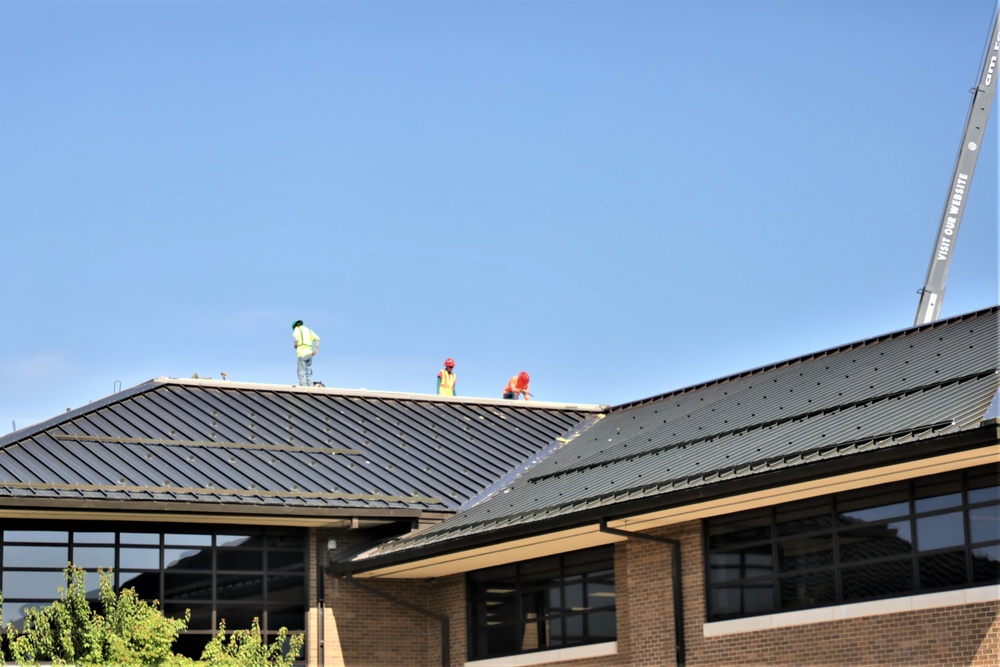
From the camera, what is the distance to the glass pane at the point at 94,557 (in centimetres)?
2436

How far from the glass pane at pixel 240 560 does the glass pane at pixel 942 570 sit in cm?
1141

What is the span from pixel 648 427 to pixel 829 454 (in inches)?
358

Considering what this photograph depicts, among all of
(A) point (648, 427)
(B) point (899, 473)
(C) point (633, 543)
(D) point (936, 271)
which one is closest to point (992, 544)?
(B) point (899, 473)

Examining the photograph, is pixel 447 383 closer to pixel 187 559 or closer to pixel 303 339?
pixel 303 339

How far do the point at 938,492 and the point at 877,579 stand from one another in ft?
4.58

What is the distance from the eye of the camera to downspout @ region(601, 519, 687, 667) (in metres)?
21.3

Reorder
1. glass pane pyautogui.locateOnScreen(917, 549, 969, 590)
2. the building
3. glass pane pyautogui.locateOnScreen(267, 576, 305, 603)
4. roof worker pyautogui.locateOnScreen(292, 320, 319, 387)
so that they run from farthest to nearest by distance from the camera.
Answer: roof worker pyautogui.locateOnScreen(292, 320, 319, 387), glass pane pyautogui.locateOnScreen(267, 576, 305, 603), the building, glass pane pyautogui.locateOnScreen(917, 549, 969, 590)

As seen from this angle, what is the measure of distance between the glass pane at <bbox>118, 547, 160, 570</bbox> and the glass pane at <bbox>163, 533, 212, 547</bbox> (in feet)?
1.02

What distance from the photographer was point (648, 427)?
1089 inches

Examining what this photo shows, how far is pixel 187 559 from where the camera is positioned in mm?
25078

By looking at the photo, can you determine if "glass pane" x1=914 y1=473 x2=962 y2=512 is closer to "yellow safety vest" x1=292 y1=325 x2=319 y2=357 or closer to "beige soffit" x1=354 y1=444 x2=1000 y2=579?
"beige soffit" x1=354 y1=444 x2=1000 y2=579

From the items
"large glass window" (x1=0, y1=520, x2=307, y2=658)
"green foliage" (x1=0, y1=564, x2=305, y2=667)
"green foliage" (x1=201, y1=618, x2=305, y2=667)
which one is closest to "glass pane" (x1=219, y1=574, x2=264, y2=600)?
"large glass window" (x1=0, y1=520, x2=307, y2=658)

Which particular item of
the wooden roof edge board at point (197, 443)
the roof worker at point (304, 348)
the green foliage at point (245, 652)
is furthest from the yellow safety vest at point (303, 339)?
the green foliage at point (245, 652)

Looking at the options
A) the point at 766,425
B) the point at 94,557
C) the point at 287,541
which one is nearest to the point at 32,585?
the point at 94,557
